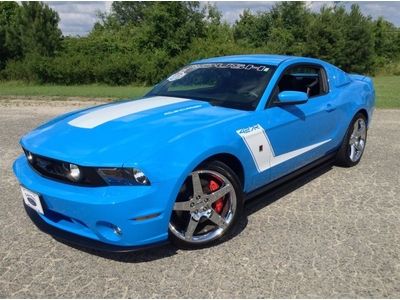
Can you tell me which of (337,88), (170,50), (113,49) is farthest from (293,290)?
(113,49)

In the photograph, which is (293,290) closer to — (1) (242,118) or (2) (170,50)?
(1) (242,118)

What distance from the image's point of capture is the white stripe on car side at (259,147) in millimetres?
3668

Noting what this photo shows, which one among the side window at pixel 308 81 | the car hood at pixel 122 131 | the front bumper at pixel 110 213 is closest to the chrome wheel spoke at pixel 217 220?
the front bumper at pixel 110 213

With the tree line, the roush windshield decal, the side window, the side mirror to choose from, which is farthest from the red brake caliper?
the tree line

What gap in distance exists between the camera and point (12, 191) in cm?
486

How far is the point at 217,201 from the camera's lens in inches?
141

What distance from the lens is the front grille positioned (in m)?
3.00

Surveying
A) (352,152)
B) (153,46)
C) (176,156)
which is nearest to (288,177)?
(176,156)

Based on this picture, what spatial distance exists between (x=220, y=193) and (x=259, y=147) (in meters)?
0.60

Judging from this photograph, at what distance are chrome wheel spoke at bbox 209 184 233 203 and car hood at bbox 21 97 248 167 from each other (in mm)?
523

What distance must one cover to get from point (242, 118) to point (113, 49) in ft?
98.3

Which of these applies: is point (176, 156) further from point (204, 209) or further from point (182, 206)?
point (204, 209)

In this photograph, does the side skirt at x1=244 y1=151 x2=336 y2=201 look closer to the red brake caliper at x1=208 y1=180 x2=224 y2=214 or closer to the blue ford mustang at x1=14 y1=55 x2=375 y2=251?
the blue ford mustang at x1=14 y1=55 x2=375 y2=251

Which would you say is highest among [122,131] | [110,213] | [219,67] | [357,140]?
[219,67]
